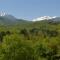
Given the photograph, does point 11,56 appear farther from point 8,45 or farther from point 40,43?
point 40,43

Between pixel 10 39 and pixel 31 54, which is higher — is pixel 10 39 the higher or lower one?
the higher one

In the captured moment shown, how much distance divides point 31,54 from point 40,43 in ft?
56.4

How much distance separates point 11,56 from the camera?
49.8 metres

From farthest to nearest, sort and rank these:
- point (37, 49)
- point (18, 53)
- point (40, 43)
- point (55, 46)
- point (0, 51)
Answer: point (55, 46) < point (40, 43) < point (37, 49) < point (0, 51) < point (18, 53)

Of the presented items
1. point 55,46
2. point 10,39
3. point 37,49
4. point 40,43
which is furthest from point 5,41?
point 55,46

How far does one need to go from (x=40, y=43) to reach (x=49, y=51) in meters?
3.66

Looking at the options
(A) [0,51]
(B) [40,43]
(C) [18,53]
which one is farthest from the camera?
(B) [40,43]

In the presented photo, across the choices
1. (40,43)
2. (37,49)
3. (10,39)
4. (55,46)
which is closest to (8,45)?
(10,39)

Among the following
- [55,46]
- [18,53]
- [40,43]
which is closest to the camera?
[18,53]

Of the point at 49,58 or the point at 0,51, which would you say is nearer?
the point at 0,51

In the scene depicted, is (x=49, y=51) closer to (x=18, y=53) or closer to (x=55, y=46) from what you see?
(x=55, y=46)

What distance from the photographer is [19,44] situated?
51000mm

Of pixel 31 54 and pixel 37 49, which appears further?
pixel 37 49

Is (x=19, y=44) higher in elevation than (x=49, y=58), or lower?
higher
